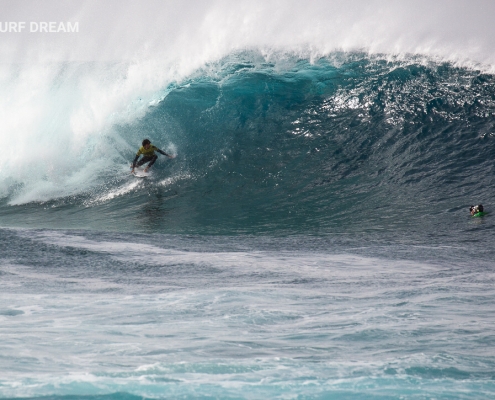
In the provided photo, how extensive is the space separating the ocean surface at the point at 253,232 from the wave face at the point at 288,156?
61mm

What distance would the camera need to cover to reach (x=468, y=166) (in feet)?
46.5

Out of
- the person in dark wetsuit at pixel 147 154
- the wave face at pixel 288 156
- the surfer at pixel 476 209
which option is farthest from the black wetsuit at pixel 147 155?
the surfer at pixel 476 209

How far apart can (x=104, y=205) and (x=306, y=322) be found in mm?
8674

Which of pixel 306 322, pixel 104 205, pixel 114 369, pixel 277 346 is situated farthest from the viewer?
pixel 104 205

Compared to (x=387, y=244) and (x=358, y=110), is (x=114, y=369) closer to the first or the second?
(x=387, y=244)

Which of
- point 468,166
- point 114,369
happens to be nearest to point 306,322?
point 114,369

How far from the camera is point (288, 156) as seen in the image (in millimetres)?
15297

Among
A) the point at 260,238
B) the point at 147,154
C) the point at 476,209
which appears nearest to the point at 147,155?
the point at 147,154

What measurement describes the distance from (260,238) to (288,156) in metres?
4.86

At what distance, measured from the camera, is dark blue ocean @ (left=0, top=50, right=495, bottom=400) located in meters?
4.64

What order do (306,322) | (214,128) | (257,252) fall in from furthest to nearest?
(214,128) → (257,252) → (306,322)

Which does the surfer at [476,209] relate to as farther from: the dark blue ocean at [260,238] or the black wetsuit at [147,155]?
the black wetsuit at [147,155]

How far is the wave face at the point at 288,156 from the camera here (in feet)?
41.0

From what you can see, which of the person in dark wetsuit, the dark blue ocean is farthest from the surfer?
the person in dark wetsuit
